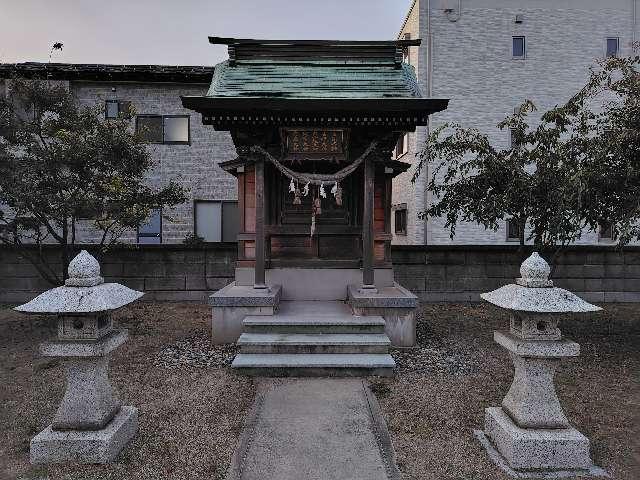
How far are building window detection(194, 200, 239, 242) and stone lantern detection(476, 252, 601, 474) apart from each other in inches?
548

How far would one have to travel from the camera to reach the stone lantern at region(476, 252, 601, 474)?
422 centimetres

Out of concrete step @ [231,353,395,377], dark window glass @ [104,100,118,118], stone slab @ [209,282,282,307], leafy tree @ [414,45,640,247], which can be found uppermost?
dark window glass @ [104,100,118,118]

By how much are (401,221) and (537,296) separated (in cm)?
1650

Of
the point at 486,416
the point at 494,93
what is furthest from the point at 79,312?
the point at 494,93

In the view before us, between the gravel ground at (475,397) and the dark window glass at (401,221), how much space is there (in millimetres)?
10436

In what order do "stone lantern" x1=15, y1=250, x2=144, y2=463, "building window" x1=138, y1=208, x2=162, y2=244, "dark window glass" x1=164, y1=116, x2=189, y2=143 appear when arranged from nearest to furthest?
1. "stone lantern" x1=15, y1=250, x2=144, y2=463
2. "dark window glass" x1=164, y1=116, x2=189, y2=143
3. "building window" x1=138, y1=208, x2=162, y2=244

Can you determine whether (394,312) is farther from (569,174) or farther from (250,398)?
(569,174)

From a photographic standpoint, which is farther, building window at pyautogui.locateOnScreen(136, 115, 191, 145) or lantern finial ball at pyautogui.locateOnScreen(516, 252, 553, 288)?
building window at pyautogui.locateOnScreen(136, 115, 191, 145)

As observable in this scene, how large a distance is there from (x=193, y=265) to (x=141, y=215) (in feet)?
10.1

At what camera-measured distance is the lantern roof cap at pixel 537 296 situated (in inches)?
165

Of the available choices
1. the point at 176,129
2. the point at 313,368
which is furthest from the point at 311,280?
the point at 176,129

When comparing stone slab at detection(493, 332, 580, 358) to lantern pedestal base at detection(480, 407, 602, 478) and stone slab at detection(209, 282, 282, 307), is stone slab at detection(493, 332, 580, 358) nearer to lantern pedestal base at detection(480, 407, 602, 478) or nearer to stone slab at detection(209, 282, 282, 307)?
lantern pedestal base at detection(480, 407, 602, 478)

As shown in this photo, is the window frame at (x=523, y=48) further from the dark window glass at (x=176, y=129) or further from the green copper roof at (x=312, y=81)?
the dark window glass at (x=176, y=129)

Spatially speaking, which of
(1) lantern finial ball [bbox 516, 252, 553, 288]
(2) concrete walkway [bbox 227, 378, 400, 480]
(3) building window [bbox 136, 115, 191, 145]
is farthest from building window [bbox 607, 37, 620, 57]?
(2) concrete walkway [bbox 227, 378, 400, 480]
